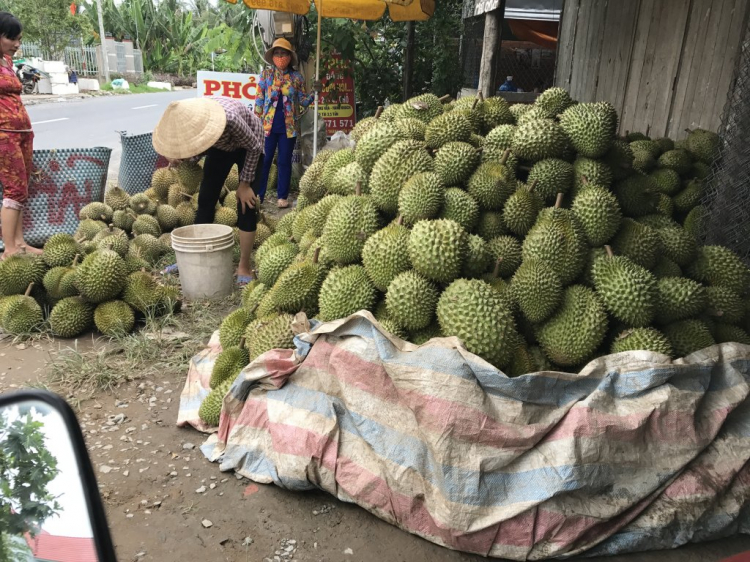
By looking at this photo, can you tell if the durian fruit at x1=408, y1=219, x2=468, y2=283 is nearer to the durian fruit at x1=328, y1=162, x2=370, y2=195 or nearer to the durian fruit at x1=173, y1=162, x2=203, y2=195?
the durian fruit at x1=328, y1=162, x2=370, y2=195

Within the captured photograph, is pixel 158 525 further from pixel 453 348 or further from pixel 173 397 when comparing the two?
pixel 453 348

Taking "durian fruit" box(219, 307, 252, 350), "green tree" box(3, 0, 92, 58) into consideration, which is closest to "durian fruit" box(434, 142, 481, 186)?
"durian fruit" box(219, 307, 252, 350)

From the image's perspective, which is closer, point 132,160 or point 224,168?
point 224,168

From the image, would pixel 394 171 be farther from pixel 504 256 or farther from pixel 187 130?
pixel 187 130

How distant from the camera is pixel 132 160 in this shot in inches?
249

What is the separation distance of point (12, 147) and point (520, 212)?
4354mm

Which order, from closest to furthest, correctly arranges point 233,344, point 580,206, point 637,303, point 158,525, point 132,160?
point 158,525
point 637,303
point 580,206
point 233,344
point 132,160

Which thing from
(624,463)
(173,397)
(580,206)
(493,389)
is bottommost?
(173,397)

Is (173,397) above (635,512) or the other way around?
the other way around

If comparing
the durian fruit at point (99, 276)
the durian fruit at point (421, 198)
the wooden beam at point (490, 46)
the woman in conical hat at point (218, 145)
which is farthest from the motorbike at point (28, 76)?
the durian fruit at point (421, 198)

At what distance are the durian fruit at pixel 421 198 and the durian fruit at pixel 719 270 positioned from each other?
1.41 m

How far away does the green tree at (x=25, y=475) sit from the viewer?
0.80 meters

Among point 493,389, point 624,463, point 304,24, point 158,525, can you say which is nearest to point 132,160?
point 304,24

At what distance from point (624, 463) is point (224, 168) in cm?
388
